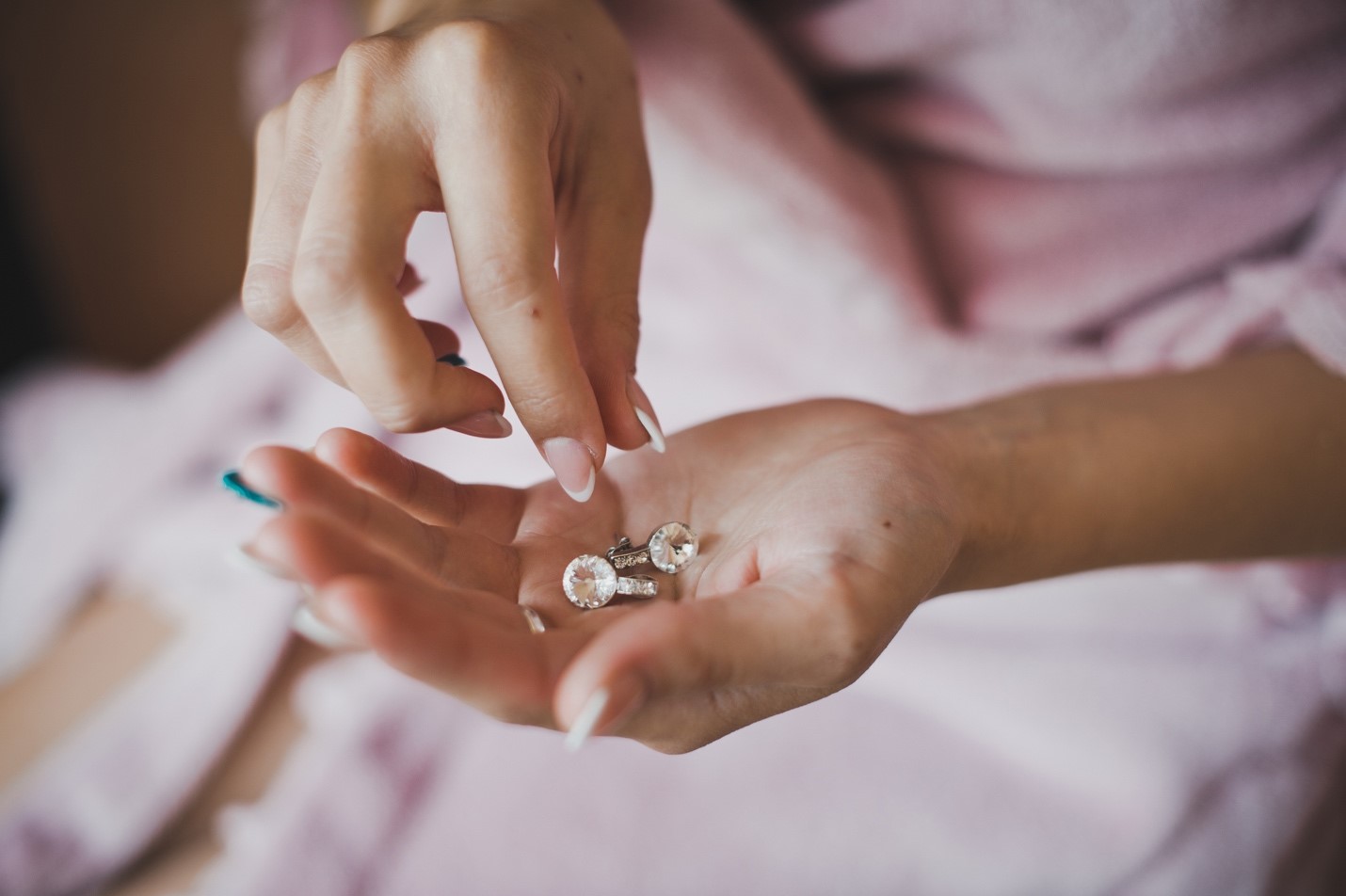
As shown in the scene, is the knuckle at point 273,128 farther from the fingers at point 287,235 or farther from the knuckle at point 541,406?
the knuckle at point 541,406

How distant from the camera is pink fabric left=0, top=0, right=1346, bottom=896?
753mm

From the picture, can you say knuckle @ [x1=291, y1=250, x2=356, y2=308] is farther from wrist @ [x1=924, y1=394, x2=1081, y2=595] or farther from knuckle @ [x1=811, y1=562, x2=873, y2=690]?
wrist @ [x1=924, y1=394, x2=1081, y2=595]

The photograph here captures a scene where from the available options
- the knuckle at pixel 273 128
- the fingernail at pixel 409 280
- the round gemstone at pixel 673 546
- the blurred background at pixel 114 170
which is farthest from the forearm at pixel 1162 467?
the blurred background at pixel 114 170

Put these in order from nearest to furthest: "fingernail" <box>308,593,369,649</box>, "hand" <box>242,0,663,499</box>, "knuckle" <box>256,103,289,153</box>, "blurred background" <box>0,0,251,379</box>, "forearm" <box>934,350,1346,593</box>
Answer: "fingernail" <box>308,593,369,649</box>, "hand" <box>242,0,663,499</box>, "knuckle" <box>256,103,289,153</box>, "forearm" <box>934,350,1346,593</box>, "blurred background" <box>0,0,251,379</box>

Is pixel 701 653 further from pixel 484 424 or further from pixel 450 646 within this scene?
pixel 484 424

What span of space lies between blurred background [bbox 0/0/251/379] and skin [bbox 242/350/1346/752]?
1.43 m

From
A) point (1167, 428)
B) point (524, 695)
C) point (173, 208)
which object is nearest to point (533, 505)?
point (524, 695)

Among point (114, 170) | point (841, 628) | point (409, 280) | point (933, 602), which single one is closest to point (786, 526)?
point (841, 628)

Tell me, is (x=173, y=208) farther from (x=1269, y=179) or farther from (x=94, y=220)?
(x=1269, y=179)

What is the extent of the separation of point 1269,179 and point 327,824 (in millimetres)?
1073

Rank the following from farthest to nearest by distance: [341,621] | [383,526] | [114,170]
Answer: [114,170]
[383,526]
[341,621]

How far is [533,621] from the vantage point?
509 mm

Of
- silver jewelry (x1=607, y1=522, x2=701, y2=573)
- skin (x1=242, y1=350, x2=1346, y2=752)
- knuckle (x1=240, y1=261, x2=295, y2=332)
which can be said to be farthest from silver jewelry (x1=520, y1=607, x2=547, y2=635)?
knuckle (x1=240, y1=261, x2=295, y2=332)

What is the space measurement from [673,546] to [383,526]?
0.21 metres
